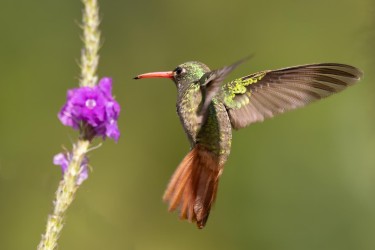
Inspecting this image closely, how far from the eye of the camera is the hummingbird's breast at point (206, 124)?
2.86m

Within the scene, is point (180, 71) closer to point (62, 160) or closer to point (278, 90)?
point (278, 90)

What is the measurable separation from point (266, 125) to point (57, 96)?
7.34ft

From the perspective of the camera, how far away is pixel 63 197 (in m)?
2.14

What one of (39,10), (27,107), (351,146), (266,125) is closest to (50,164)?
(27,107)

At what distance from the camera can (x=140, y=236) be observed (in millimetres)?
5441

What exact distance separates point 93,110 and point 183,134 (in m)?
3.63

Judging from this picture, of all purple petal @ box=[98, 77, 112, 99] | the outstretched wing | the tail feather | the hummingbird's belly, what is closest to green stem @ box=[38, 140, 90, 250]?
purple petal @ box=[98, 77, 112, 99]

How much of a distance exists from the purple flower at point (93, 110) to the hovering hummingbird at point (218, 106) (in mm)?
398

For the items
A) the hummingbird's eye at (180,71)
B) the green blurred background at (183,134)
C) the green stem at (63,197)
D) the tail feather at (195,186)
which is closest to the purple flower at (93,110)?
the green stem at (63,197)

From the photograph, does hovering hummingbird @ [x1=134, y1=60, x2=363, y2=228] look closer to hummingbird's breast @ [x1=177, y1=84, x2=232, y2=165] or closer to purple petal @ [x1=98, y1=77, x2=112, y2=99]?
hummingbird's breast @ [x1=177, y1=84, x2=232, y2=165]

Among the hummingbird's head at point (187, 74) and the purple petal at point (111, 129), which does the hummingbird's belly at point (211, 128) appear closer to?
the hummingbird's head at point (187, 74)

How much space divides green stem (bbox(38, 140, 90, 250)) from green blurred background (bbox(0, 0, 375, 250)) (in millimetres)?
2916

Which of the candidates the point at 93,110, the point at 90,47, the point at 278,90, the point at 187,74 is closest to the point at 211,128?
the point at 187,74

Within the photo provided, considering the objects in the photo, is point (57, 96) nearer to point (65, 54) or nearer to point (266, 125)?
point (65, 54)
